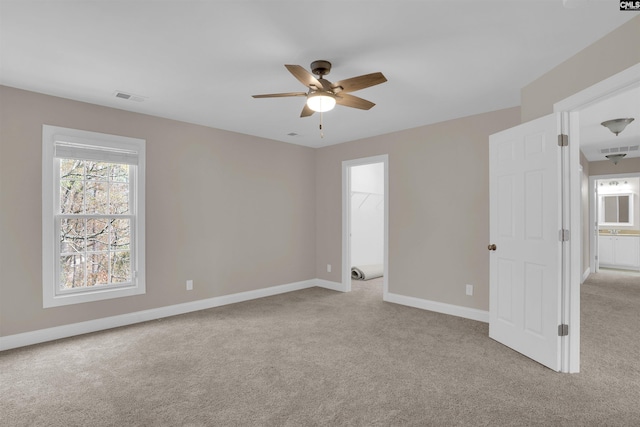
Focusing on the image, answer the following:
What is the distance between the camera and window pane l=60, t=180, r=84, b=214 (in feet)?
11.7

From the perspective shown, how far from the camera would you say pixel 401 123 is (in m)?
4.52

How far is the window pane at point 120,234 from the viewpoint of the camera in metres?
3.93

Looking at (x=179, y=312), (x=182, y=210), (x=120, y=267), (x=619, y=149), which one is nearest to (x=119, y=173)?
(x=182, y=210)

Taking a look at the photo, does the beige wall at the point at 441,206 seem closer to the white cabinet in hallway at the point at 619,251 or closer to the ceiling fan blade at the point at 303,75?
the ceiling fan blade at the point at 303,75

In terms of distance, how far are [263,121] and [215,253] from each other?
1923 mm

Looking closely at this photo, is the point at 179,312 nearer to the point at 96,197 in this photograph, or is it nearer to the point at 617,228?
the point at 96,197

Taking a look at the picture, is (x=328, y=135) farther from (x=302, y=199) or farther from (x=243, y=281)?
(x=243, y=281)

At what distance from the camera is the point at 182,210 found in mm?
4410

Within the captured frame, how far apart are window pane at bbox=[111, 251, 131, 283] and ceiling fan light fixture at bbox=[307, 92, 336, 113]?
2.88 meters

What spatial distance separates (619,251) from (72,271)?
1081 centimetres

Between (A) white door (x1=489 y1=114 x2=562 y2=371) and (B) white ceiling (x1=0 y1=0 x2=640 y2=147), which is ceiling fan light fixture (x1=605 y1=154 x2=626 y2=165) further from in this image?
(A) white door (x1=489 y1=114 x2=562 y2=371)

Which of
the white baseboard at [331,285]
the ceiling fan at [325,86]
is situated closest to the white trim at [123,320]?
the white baseboard at [331,285]

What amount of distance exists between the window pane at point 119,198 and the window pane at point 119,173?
0.06m

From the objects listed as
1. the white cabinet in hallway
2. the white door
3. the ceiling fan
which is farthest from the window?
the white cabinet in hallway
